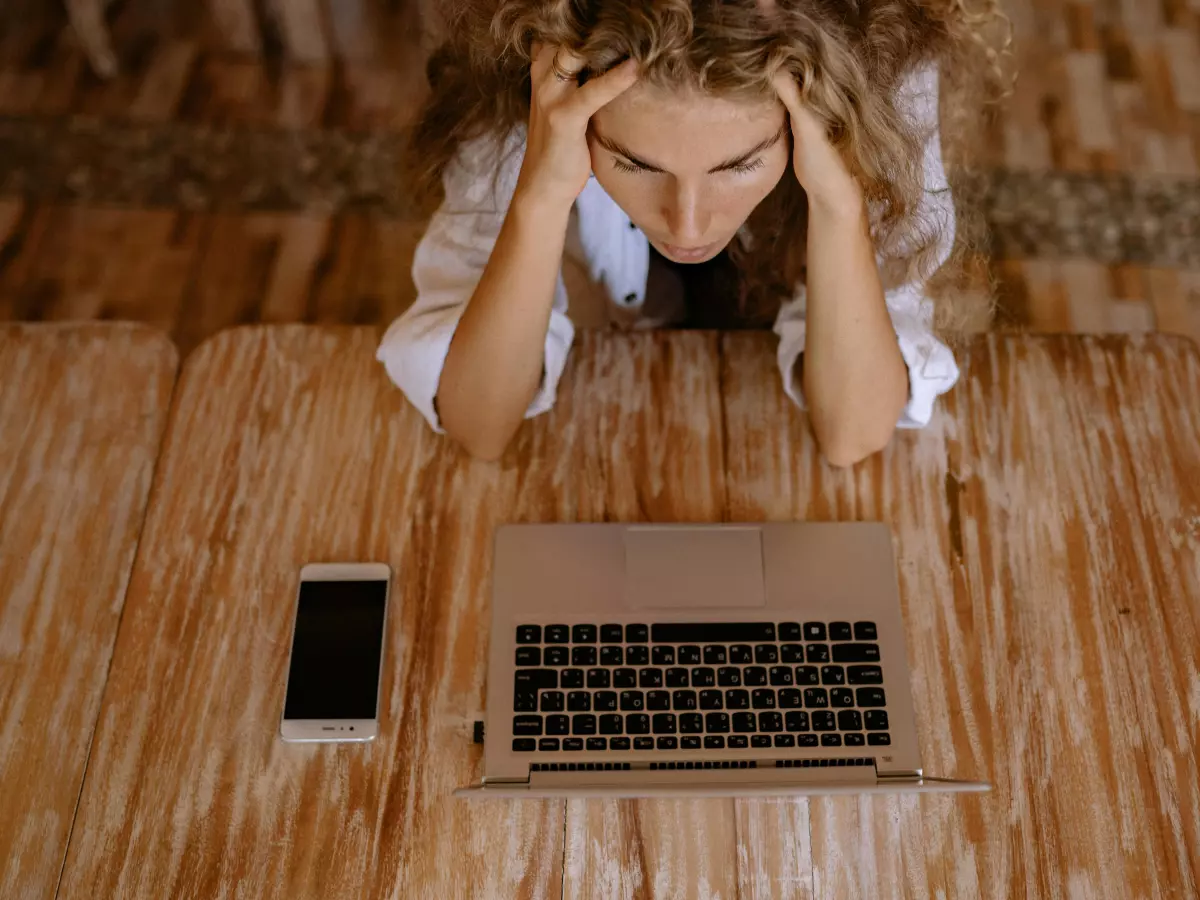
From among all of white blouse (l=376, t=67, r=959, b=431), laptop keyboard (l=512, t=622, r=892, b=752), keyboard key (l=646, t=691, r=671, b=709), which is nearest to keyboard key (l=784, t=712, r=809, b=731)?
laptop keyboard (l=512, t=622, r=892, b=752)

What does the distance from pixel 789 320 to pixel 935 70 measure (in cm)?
29

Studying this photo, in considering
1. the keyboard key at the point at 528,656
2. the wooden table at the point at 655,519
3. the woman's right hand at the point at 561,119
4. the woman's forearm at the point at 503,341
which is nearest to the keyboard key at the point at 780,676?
the wooden table at the point at 655,519

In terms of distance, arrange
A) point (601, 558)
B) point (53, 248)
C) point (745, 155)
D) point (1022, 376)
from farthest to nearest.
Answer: point (53, 248) < point (1022, 376) < point (601, 558) < point (745, 155)

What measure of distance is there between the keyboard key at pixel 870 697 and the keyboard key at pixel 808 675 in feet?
0.12

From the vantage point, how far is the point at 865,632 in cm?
90

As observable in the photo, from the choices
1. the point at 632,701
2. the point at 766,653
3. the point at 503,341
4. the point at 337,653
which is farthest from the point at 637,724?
the point at 503,341

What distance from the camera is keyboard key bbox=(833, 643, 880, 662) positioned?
885 millimetres

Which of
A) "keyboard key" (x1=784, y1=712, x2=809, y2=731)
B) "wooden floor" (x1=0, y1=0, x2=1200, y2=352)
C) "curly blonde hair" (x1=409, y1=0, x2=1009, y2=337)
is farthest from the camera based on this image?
"wooden floor" (x1=0, y1=0, x2=1200, y2=352)

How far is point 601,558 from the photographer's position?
940mm

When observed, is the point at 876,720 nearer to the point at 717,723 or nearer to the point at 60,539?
the point at 717,723

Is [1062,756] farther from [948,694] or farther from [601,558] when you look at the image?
[601,558]

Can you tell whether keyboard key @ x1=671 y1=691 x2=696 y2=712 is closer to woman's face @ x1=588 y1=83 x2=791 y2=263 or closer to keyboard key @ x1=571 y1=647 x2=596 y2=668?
keyboard key @ x1=571 y1=647 x2=596 y2=668

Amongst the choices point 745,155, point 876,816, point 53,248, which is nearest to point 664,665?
point 876,816

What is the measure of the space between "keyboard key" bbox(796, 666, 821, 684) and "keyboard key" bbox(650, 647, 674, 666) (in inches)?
4.5
